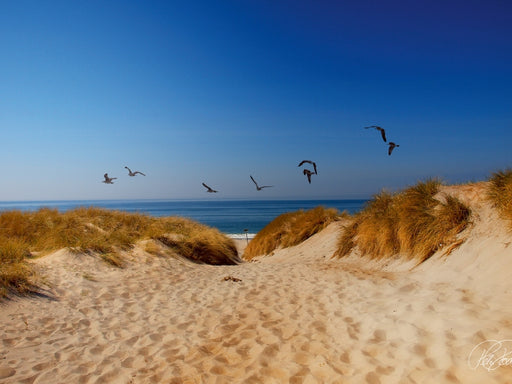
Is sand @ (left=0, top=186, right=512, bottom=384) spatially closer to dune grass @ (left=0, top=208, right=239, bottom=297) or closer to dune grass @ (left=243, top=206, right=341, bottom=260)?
dune grass @ (left=0, top=208, right=239, bottom=297)

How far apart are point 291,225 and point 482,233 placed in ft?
36.3

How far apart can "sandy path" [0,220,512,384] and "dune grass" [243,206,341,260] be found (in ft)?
26.4

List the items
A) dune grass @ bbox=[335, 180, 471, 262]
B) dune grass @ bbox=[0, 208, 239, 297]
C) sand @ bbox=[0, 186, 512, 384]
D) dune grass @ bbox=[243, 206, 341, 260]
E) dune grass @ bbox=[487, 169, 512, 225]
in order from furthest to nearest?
1. dune grass @ bbox=[243, 206, 341, 260]
2. dune grass @ bbox=[0, 208, 239, 297]
3. dune grass @ bbox=[335, 180, 471, 262]
4. dune grass @ bbox=[487, 169, 512, 225]
5. sand @ bbox=[0, 186, 512, 384]

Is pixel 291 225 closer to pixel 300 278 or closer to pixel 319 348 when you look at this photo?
pixel 300 278

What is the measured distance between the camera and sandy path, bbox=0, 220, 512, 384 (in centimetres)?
390

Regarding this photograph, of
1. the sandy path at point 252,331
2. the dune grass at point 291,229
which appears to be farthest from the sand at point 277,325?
the dune grass at point 291,229

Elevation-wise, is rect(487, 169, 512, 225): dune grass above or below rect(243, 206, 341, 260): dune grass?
above

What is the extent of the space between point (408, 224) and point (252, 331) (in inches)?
205

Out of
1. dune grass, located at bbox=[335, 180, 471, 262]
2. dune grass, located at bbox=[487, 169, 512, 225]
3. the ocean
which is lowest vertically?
the ocean

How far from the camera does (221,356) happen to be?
4.52 metres

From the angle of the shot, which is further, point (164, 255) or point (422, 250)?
point (164, 255)

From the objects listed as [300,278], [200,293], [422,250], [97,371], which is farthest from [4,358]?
[422,250]

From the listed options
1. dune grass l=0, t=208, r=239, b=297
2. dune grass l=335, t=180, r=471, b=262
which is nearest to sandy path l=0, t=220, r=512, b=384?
dune grass l=335, t=180, r=471, b=262

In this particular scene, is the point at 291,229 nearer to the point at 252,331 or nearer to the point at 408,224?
the point at 408,224
